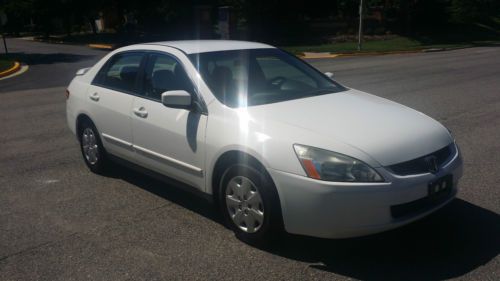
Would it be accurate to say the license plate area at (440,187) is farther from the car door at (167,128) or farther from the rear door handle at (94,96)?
the rear door handle at (94,96)

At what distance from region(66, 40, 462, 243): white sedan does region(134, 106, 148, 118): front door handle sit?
1 centimetres

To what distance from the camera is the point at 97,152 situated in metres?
6.05

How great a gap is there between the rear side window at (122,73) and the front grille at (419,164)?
114 inches

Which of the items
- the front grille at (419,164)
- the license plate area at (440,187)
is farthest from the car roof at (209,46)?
the license plate area at (440,187)

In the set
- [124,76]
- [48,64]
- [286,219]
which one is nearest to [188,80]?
[124,76]

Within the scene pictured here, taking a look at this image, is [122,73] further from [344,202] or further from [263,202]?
[344,202]

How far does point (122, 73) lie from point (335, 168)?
299 cm

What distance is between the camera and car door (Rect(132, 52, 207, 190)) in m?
4.53

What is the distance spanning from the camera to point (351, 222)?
143 inches

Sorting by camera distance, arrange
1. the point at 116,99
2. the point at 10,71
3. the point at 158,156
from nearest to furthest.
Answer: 1. the point at 158,156
2. the point at 116,99
3. the point at 10,71

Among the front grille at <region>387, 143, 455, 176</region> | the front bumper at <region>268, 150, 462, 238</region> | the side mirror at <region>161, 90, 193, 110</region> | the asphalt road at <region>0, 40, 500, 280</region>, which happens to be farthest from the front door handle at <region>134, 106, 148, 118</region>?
the front grille at <region>387, 143, 455, 176</region>

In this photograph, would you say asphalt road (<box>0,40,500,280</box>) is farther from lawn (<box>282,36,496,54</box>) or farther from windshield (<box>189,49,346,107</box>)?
lawn (<box>282,36,496,54</box>)

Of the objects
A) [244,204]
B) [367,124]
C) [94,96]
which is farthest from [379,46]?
[244,204]

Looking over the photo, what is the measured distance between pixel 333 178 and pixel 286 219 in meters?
0.50
